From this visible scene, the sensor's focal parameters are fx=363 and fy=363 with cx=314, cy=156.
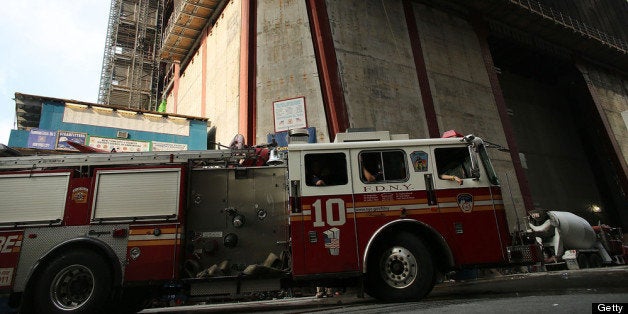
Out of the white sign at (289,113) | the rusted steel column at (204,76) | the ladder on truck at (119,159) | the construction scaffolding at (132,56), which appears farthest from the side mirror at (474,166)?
the construction scaffolding at (132,56)

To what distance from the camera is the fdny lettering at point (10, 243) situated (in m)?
6.27

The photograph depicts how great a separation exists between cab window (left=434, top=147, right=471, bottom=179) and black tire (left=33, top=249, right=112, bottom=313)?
6189 millimetres

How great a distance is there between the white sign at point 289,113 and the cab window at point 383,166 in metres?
11.0

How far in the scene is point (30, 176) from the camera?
6.64 m

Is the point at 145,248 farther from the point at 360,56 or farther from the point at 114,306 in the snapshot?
the point at 360,56

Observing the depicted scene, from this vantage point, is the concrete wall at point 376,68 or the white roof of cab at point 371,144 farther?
the concrete wall at point 376,68

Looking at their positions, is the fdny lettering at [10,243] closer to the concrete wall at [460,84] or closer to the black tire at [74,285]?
the black tire at [74,285]

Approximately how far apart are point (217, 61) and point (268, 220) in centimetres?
1892

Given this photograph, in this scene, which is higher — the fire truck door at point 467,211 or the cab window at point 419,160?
the cab window at point 419,160

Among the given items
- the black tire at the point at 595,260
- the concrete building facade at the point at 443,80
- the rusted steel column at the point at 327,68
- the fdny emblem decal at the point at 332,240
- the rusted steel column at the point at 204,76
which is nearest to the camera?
the fdny emblem decal at the point at 332,240

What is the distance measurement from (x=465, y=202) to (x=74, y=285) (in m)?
6.93

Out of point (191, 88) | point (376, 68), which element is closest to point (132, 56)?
point (191, 88)

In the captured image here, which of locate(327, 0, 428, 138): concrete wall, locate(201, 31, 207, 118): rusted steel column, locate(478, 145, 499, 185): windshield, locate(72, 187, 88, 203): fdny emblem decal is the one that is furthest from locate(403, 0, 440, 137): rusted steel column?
locate(72, 187, 88, 203): fdny emblem decal

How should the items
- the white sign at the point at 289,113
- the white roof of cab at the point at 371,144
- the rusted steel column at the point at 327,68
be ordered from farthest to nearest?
the white sign at the point at 289,113, the rusted steel column at the point at 327,68, the white roof of cab at the point at 371,144
